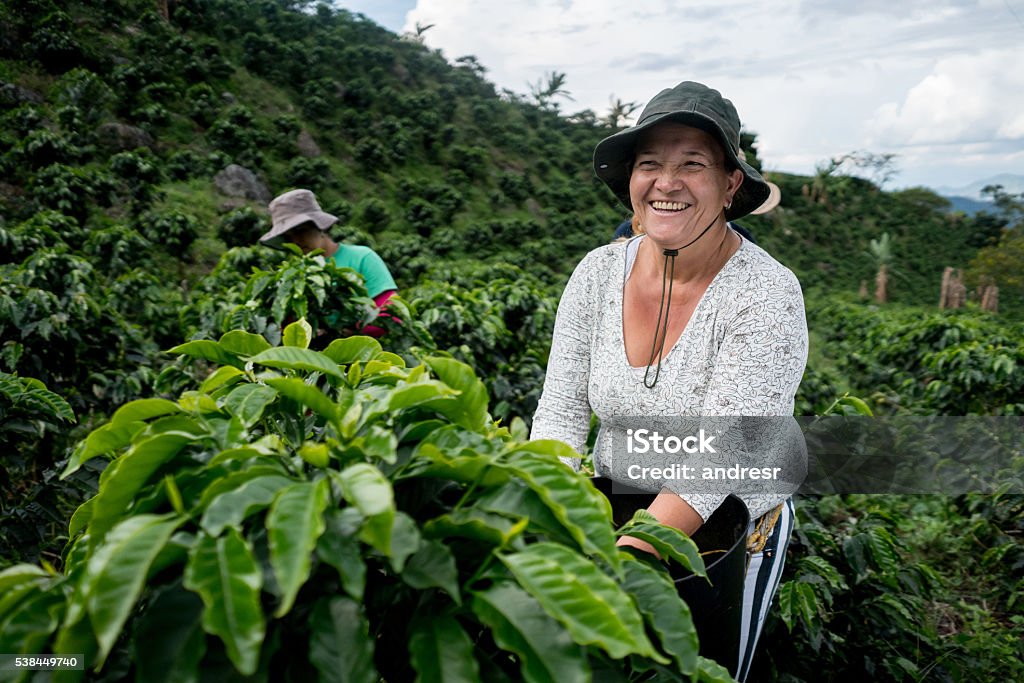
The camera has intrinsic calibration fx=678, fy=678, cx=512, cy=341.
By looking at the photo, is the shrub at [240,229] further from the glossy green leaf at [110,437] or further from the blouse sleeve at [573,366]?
the glossy green leaf at [110,437]

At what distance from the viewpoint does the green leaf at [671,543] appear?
94cm

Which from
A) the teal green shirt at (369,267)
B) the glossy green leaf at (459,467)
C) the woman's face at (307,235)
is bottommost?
the glossy green leaf at (459,467)

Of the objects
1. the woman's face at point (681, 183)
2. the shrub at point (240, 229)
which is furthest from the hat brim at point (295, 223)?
the shrub at point (240, 229)

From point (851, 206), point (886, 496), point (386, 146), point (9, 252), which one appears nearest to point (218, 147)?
point (386, 146)

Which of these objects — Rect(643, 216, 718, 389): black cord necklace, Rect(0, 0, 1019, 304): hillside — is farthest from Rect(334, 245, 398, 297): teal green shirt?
Rect(0, 0, 1019, 304): hillside

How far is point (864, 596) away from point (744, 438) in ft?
5.76

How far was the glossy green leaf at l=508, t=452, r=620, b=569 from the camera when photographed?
76 centimetres

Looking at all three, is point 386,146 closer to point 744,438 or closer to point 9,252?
point 9,252

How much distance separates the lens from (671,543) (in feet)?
3.14

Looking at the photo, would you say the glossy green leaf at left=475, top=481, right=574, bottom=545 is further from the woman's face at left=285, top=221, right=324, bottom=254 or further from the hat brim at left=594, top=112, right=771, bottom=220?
the woman's face at left=285, top=221, right=324, bottom=254

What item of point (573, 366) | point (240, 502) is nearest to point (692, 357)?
point (573, 366)

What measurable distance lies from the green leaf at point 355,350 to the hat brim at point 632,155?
70cm

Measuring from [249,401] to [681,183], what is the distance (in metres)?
1.07

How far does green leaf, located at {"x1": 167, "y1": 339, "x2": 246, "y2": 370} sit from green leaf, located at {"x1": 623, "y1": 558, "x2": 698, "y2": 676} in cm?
68
